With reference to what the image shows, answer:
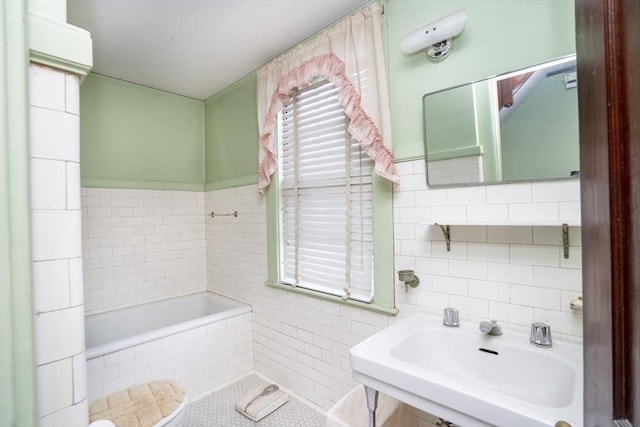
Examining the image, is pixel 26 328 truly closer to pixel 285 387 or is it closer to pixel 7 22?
pixel 7 22

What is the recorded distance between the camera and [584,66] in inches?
20.5

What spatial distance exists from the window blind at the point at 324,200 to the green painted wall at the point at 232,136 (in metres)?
A: 0.44

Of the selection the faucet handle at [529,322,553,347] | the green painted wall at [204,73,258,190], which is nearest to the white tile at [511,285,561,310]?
the faucet handle at [529,322,553,347]

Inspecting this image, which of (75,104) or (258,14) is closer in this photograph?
(75,104)

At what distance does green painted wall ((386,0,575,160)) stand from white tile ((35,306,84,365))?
153 centimetres

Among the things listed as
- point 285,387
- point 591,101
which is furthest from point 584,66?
point 285,387

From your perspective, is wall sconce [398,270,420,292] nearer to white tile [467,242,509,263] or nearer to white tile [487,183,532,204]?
white tile [467,242,509,263]

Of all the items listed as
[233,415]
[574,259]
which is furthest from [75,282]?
[233,415]

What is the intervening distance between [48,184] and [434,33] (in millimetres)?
1631

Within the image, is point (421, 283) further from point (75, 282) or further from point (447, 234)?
point (75, 282)

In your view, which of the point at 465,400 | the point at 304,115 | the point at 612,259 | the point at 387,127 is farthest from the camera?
the point at 304,115

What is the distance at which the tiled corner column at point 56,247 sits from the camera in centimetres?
66

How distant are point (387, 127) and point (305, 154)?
0.76m

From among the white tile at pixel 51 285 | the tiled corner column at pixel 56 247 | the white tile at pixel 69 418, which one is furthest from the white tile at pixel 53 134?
the white tile at pixel 69 418
